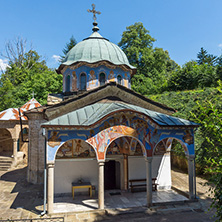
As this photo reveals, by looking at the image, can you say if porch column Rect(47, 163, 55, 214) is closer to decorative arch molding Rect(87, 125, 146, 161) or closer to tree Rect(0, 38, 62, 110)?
decorative arch molding Rect(87, 125, 146, 161)

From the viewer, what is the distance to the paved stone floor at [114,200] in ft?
28.3

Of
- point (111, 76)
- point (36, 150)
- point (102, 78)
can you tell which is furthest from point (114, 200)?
point (111, 76)

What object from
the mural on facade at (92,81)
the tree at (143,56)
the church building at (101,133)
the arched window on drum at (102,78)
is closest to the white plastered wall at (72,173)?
the church building at (101,133)

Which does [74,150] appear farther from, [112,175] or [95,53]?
[95,53]

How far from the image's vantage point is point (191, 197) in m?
9.38

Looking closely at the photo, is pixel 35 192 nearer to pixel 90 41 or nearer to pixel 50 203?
pixel 50 203

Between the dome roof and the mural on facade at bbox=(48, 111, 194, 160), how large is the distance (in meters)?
6.10

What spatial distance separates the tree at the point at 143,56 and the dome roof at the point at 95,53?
1432 centimetres

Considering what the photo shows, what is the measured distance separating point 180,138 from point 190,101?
911 centimetres

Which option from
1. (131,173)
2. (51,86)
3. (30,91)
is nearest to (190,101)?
(131,173)

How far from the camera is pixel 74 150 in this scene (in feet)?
33.8

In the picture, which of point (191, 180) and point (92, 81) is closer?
point (191, 180)

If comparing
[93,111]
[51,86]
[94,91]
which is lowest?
[93,111]

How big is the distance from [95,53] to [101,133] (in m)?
7.57
